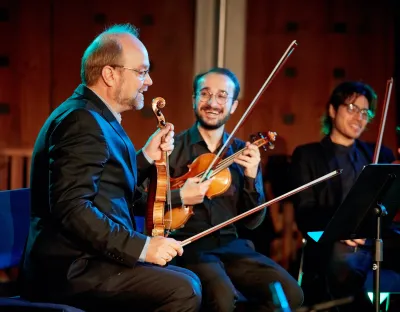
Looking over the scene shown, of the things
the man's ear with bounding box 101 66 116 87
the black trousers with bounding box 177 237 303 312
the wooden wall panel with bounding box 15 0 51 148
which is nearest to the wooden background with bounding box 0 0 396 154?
the wooden wall panel with bounding box 15 0 51 148

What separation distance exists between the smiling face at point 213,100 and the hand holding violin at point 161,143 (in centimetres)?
60

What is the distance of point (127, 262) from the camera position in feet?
6.89

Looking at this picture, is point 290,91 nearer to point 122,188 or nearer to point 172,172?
point 172,172

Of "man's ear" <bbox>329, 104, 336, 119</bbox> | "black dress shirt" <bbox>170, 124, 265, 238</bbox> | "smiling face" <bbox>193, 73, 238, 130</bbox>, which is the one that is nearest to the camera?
"black dress shirt" <bbox>170, 124, 265, 238</bbox>

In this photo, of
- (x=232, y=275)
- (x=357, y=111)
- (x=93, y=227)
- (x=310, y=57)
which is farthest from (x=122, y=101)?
(x=310, y=57)

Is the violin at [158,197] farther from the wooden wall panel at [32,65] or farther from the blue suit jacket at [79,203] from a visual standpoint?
the wooden wall panel at [32,65]

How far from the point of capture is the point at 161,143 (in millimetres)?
2531

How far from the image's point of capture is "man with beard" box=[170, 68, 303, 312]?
273 centimetres

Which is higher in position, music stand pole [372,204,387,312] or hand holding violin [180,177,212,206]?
hand holding violin [180,177,212,206]

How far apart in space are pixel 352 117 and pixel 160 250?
5.43 ft

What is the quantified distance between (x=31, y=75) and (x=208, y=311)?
6.12 feet

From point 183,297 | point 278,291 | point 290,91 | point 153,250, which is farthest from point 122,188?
point 290,91

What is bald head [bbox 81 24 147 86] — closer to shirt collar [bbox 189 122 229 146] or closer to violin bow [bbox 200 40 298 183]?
violin bow [bbox 200 40 298 183]

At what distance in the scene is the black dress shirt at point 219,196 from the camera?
117 inches
